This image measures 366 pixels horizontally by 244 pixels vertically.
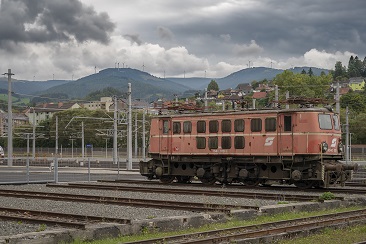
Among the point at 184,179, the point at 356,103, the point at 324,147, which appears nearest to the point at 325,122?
the point at 324,147

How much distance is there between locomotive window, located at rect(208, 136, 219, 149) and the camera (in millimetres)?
30344

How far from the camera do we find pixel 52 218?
Result: 17.0 meters

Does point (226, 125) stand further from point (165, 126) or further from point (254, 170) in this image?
point (165, 126)

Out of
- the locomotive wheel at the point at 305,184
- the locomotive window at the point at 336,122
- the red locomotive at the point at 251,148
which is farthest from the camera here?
the locomotive window at the point at 336,122

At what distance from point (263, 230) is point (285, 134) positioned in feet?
45.3

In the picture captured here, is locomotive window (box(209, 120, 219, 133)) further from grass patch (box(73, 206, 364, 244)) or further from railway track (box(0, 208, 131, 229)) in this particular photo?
railway track (box(0, 208, 131, 229))

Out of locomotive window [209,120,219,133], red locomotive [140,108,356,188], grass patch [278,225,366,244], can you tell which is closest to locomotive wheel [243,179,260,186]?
red locomotive [140,108,356,188]

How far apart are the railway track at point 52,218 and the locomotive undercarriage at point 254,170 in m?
13.4

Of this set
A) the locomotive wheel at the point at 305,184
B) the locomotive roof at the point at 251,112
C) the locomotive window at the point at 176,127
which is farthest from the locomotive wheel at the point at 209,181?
the locomotive wheel at the point at 305,184

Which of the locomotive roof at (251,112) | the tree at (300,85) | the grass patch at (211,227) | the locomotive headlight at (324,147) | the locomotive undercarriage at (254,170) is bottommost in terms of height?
the grass patch at (211,227)

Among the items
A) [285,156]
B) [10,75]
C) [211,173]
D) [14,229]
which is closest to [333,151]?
[285,156]

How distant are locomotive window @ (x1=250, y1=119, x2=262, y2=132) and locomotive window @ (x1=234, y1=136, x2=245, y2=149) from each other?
32.8 inches

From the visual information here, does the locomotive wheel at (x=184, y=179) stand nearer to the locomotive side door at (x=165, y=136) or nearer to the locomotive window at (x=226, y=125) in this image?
the locomotive side door at (x=165, y=136)

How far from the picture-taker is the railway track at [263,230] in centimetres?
1321
